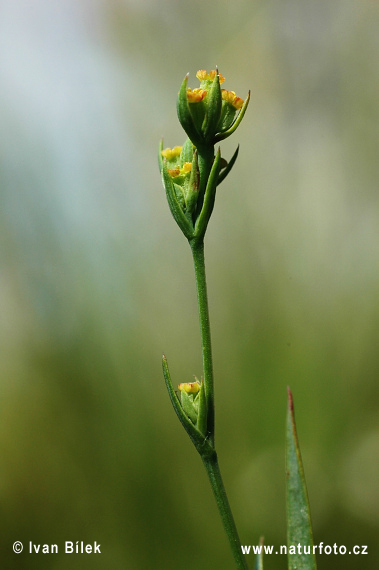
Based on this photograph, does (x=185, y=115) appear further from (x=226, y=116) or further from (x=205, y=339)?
(x=205, y=339)

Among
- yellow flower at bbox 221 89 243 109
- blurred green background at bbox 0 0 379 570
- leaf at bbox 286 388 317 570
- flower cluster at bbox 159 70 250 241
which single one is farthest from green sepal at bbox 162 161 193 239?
blurred green background at bbox 0 0 379 570

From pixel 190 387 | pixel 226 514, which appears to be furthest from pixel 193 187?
pixel 226 514

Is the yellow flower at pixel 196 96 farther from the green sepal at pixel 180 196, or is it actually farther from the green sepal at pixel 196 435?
the green sepal at pixel 196 435

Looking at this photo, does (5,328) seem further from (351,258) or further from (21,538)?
(351,258)

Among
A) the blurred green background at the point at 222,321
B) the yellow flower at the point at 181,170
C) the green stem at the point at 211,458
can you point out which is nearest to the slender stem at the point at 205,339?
the green stem at the point at 211,458

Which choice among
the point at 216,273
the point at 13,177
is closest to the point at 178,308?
the point at 216,273

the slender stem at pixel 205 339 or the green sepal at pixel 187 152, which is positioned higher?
the green sepal at pixel 187 152
